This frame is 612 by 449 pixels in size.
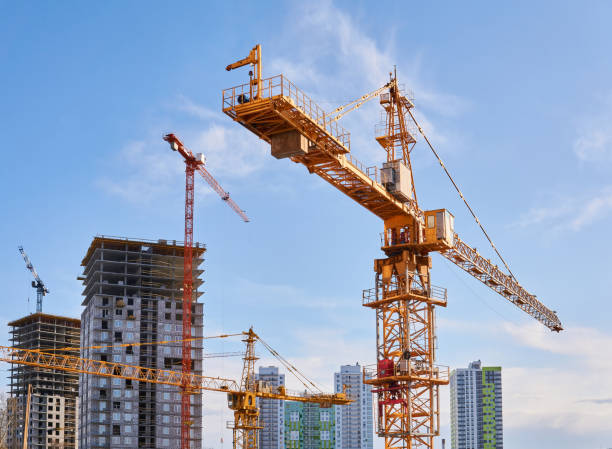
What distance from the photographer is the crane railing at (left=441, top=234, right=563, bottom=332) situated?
81.1 m

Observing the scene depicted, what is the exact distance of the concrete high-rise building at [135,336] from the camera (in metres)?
138

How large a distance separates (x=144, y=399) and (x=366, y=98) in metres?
85.6

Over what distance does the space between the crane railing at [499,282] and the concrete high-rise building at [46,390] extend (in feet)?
336

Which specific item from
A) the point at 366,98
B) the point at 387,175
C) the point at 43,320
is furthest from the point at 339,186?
the point at 43,320

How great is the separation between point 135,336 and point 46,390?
50127 millimetres

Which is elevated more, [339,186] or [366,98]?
[366,98]

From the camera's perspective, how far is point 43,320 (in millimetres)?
191500

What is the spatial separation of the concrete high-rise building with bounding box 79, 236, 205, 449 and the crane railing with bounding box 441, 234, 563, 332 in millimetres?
62824

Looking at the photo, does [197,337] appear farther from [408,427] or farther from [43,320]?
[408,427]

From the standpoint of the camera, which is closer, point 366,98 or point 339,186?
point 339,186

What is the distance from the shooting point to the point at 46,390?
183 m

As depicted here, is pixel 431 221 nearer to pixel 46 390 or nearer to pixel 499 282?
pixel 499 282

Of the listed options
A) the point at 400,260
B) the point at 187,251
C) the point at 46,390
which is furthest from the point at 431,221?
the point at 46,390

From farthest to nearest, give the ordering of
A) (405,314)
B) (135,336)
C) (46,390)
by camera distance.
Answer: (46,390), (135,336), (405,314)
